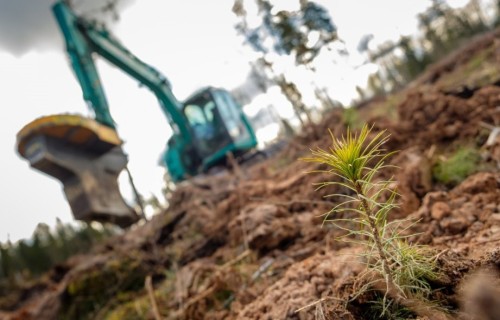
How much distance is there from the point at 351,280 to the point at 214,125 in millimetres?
12175

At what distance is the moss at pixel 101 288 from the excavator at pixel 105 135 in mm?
1079

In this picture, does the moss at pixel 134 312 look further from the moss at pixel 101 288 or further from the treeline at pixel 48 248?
the treeline at pixel 48 248

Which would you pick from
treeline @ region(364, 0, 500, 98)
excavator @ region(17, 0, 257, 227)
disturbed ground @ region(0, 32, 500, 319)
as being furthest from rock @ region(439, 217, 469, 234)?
treeline @ region(364, 0, 500, 98)

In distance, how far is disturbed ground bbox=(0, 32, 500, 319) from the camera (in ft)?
5.22

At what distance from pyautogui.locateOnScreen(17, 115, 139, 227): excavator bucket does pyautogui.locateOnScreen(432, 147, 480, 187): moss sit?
548 centimetres

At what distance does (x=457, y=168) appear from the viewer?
12.6 feet

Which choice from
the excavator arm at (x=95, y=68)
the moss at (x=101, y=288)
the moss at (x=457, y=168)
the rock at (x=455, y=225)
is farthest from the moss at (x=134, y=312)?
the excavator arm at (x=95, y=68)

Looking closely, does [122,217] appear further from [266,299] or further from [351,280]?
[351,280]

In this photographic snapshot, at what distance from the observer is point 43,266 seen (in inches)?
1286

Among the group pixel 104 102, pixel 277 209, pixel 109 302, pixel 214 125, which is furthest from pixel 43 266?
pixel 277 209

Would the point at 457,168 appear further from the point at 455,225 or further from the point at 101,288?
the point at 101,288

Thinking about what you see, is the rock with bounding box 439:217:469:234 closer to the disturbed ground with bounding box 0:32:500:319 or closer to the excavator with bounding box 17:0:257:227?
the disturbed ground with bounding box 0:32:500:319

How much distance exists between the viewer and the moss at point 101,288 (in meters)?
5.35

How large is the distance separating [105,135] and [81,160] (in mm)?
641
